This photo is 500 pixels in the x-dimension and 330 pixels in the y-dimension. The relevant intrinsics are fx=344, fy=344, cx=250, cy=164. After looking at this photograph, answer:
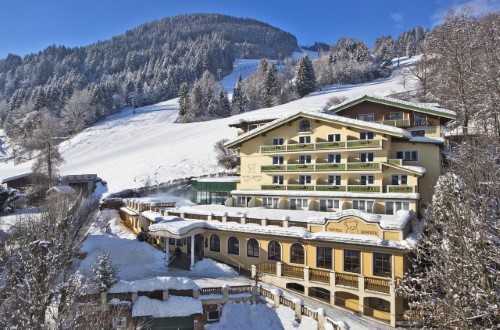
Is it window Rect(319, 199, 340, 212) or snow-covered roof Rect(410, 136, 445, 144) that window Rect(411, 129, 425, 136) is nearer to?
snow-covered roof Rect(410, 136, 445, 144)

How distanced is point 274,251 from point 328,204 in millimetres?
7344

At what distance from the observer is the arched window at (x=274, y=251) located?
27375 millimetres

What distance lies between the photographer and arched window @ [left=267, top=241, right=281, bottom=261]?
89.8ft

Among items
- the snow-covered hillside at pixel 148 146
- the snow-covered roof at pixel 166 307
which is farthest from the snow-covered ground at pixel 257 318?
the snow-covered hillside at pixel 148 146

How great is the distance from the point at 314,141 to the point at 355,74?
294 feet

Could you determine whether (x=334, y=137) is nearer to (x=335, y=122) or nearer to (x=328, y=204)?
(x=335, y=122)

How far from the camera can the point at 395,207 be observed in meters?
28.5

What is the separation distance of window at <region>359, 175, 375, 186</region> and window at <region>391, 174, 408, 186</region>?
1.64m

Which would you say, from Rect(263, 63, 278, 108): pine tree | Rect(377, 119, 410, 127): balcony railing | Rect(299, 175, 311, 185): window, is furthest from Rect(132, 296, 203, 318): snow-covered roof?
Rect(263, 63, 278, 108): pine tree

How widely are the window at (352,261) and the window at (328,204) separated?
7.00 m

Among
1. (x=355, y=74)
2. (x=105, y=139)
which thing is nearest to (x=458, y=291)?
(x=105, y=139)

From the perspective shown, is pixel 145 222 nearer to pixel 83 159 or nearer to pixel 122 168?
pixel 122 168

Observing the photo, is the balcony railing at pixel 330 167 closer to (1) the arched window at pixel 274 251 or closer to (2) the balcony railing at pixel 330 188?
(2) the balcony railing at pixel 330 188

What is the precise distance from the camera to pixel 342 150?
104 ft
